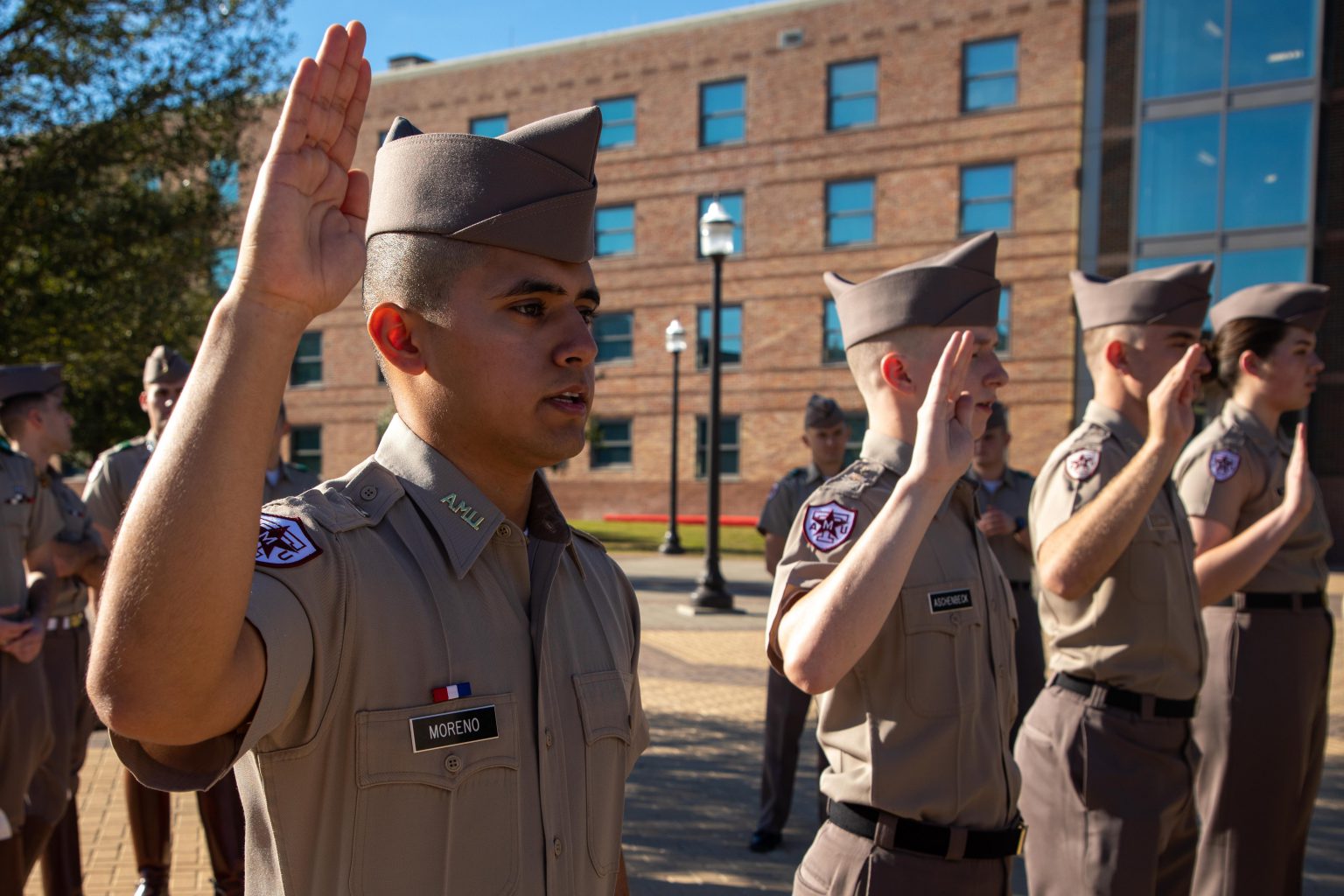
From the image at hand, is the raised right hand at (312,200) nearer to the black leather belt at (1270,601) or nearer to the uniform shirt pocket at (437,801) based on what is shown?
the uniform shirt pocket at (437,801)

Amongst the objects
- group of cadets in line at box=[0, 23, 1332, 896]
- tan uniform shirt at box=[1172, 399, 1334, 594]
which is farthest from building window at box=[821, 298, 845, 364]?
tan uniform shirt at box=[1172, 399, 1334, 594]

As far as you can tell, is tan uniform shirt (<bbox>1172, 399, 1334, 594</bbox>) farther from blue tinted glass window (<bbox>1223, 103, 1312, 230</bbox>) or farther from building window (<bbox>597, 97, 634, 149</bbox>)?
building window (<bbox>597, 97, 634, 149</bbox>)

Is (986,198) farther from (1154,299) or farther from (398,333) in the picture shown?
(398,333)

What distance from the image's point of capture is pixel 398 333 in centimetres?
193

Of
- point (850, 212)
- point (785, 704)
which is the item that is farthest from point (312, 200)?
point (850, 212)

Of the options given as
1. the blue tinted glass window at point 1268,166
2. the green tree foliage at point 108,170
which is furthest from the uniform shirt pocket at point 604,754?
the blue tinted glass window at point 1268,166

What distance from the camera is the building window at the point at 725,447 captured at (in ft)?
101

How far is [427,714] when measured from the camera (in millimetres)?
1717

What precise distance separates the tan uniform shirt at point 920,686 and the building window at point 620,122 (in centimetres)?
2958

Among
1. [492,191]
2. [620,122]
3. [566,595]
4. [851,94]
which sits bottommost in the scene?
[566,595]

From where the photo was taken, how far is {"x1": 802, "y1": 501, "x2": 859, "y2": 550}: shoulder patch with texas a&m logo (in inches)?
117

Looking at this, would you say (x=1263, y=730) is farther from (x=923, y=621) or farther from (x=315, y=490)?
(x=315, y=490)

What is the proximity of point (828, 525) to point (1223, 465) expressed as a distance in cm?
248

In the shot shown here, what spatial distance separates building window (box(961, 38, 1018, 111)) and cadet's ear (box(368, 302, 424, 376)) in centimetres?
2744
